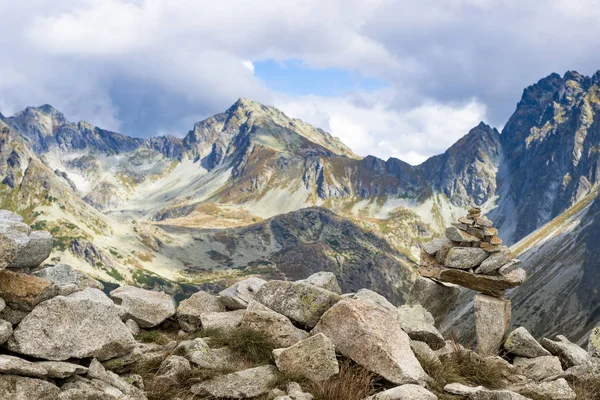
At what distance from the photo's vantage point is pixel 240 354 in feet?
43.0

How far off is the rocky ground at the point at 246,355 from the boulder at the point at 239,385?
1.0 inches

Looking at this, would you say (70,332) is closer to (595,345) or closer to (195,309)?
(195,309)

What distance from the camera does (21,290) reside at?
1079cm

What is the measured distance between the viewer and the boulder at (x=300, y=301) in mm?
15094

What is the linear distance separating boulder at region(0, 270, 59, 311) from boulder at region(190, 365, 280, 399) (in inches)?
165

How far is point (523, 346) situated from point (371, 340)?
7718 mm

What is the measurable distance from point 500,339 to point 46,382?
52.3ft

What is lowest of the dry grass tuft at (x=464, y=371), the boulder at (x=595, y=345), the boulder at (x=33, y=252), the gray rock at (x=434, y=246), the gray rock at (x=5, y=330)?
the dry grass tuft at (x=464, y=371)

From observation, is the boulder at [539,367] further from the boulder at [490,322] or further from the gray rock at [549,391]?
the gray rock at [549,391]

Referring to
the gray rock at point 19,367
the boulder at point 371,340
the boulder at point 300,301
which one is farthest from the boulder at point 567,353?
the gray rock at point 19,367

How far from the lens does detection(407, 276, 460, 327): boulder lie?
22.0 meters

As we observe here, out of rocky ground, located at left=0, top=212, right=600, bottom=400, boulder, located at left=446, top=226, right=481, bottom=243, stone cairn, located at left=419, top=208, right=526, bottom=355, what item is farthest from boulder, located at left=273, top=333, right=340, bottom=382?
boulder, located at left=446, top=226, right=481, bottom=243

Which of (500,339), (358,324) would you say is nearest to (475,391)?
(358,324)

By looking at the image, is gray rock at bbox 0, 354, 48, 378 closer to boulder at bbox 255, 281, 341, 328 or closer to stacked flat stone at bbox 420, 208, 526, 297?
boulder at bbox 255, 281, 341, 328
